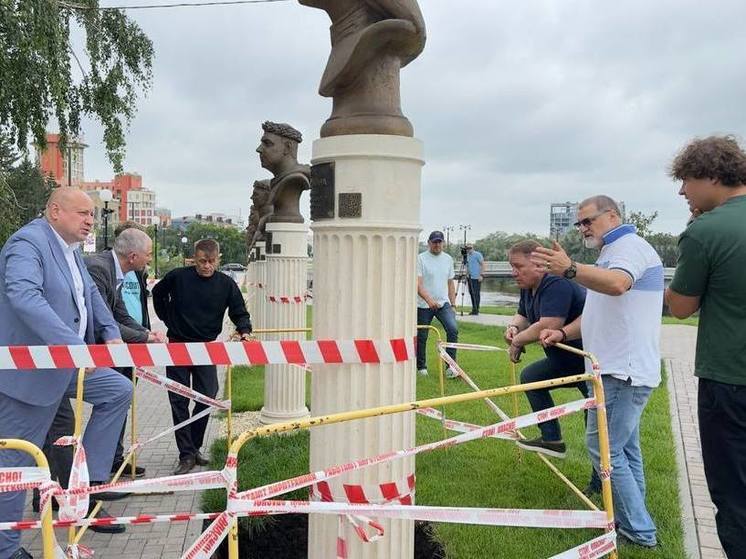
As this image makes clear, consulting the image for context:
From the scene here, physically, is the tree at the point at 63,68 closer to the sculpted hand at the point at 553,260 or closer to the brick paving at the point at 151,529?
the brick paving at the point at 151,529

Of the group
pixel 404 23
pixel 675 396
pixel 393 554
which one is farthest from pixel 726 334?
pixel 675 396

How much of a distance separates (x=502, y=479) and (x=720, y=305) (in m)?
2.56

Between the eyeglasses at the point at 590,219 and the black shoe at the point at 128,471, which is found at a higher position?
the eyeglasses at the point at 590,219

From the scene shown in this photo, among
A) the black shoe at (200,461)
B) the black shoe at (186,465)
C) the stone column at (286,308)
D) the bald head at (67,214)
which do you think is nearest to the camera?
the bald head at (67,214)

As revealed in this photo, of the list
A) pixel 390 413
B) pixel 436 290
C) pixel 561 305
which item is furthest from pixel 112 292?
pixel 436 290

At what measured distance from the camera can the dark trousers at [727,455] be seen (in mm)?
2891

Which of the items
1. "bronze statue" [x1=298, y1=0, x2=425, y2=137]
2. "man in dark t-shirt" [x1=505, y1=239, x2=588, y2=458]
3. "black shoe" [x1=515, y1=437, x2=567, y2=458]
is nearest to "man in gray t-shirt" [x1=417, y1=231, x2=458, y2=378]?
"man in dark t-shirt" [x1=505, y1=239, x2=588, y2=458]

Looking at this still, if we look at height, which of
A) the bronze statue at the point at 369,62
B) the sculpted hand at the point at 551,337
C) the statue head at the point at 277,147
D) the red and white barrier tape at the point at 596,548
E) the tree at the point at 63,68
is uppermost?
the tree at the point at 63,68

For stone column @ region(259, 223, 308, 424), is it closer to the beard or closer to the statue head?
the statue head

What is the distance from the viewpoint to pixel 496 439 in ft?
20.1

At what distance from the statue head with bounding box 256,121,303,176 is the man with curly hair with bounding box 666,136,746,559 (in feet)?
15.9

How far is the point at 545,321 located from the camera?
4.60m

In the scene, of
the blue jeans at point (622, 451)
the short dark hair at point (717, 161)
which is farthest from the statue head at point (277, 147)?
the short dark hair at point (717, 161)

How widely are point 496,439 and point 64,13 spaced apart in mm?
11581
